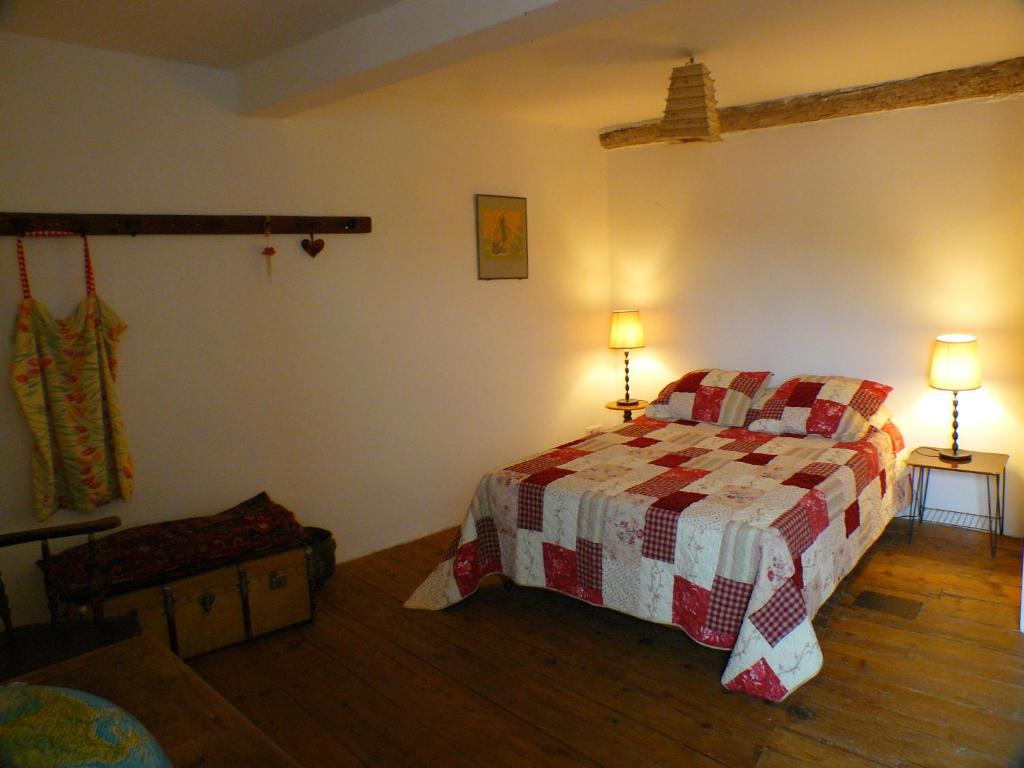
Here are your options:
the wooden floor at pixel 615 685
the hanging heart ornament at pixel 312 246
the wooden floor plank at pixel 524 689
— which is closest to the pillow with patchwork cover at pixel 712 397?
the wooden floor at pixel 615 685

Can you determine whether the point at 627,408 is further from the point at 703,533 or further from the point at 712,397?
the point at 703,533

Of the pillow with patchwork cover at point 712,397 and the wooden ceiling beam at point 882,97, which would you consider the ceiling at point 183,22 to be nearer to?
the wooden ceiling beam at point 882,97

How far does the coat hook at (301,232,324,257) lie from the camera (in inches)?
134

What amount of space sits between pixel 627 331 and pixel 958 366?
1924mm

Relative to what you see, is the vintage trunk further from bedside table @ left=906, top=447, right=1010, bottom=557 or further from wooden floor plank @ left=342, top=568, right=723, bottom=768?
bedside table @ left=906, top=447, right=1010, bottom=557

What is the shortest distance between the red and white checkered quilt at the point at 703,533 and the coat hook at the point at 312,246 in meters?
1.32

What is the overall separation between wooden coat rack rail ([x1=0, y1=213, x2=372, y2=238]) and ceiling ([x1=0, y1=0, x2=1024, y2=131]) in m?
0.63

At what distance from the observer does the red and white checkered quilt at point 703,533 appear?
2.43m

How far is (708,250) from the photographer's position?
4.63 m

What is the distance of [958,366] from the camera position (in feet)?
11.6

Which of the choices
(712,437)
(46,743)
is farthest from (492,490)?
(46,743)

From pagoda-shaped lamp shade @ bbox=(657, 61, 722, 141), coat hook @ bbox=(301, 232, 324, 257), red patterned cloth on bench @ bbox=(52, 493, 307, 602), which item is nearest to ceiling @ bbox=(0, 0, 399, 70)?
Answer: coat hook @ bbox=(301, 232, 324, 257)

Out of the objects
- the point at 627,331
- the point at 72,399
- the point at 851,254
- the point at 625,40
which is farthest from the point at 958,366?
the point at 72,399

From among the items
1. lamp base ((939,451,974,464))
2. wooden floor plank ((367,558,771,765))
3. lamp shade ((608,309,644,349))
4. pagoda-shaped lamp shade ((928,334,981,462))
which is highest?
lamp shade ((608,309,644,349))
